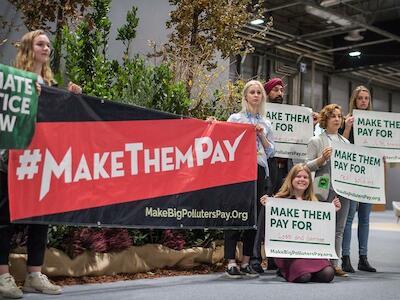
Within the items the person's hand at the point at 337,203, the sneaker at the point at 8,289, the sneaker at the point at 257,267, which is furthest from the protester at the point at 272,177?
the sneaker at the point at 8,289

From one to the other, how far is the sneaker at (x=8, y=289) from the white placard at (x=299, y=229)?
1.58m

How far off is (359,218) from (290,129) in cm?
89

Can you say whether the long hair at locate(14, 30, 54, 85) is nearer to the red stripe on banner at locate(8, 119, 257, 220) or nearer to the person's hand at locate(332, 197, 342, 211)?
the red stripe on banner at locate(8, 119, 257, 220)

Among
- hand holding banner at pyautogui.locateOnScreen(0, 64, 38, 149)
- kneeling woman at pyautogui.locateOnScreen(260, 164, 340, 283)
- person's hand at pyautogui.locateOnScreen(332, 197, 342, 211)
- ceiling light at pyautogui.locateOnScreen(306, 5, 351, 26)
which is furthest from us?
ceiling light at pyautogui.locateOnScreen(306, 5, 351, 26)

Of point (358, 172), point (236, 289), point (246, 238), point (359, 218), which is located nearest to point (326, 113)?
point (358, 172)

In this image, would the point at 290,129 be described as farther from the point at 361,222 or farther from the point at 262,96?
the point at 361,222

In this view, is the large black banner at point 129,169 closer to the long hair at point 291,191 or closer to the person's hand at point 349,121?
the long hair at point 291,191

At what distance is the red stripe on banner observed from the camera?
271 cm

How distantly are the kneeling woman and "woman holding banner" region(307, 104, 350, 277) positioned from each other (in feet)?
0.46

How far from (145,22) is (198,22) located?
68 cm

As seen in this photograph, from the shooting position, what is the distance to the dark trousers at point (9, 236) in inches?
104

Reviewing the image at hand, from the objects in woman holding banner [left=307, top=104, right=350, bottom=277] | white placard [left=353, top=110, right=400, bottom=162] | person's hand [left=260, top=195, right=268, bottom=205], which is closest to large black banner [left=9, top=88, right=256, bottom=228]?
person's hand [left=260, top=195, right=268, bottom=205]

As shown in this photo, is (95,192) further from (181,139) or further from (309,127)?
(309,127)

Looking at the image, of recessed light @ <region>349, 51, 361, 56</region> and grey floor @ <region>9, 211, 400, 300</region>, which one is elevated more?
recessed light @ <region>349, 51, 361, 56</region>
